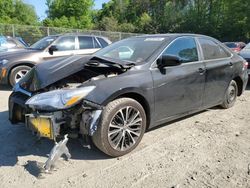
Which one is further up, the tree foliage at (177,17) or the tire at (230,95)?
the tree foliage at (177,17)

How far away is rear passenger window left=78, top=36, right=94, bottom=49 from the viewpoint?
997 centimetres

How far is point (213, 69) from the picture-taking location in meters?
5.62

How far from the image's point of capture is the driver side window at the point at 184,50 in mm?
4980

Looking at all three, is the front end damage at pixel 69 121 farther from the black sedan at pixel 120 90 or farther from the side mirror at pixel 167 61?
the side mirror at pixel 167 61

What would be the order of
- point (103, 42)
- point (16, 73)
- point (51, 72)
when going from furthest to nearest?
point (103, 42) → point (16, 73) → point (51, 72)

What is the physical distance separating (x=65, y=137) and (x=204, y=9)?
4886cm

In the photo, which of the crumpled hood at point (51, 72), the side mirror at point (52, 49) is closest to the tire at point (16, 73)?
the side mirror at point (52, 49)

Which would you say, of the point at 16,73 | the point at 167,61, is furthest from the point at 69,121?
the point at 16,73

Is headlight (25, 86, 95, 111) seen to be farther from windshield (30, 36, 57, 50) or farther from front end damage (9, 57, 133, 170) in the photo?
windshield (30, 36, 57, 50)

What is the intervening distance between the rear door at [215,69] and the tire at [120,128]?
5.60ft

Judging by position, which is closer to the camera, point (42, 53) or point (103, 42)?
point (42, 53)

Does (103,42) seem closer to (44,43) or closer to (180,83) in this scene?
(44,43)

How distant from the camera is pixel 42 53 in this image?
931cm

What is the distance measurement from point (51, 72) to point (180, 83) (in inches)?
75.1
